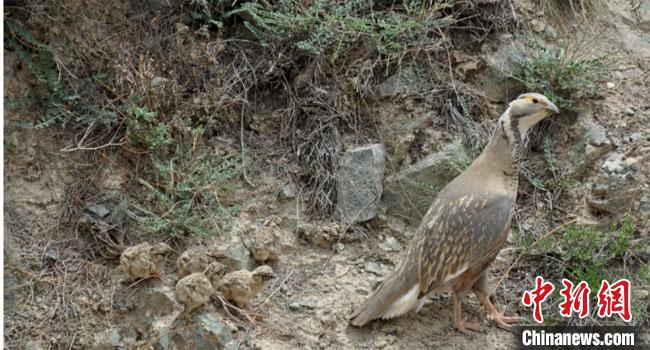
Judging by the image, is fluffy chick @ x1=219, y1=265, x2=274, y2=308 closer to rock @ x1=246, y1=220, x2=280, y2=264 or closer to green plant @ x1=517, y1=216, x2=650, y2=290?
rock @ x1=246, y1=220, x2=280, y2=264

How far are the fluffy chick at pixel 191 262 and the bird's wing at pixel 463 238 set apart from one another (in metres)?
1.29

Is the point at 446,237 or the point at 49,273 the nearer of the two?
the point at 446,237

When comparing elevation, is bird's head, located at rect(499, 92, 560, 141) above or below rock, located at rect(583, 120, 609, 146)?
above

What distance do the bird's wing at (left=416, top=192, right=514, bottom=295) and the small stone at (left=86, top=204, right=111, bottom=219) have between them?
→ 6.87ft

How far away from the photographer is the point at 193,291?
5180 mm

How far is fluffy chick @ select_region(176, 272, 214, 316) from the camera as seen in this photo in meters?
5.18

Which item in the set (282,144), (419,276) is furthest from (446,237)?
(282,144)

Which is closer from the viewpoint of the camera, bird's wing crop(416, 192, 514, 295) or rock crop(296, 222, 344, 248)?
bird's wing crop(416, 192, 514, 295)

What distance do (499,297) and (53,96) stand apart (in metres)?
3.33

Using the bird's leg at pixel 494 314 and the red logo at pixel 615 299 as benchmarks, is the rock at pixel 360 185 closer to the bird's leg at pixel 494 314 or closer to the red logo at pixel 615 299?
the bird's leg at pixel 494 314

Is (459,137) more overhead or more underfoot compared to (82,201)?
more overhead

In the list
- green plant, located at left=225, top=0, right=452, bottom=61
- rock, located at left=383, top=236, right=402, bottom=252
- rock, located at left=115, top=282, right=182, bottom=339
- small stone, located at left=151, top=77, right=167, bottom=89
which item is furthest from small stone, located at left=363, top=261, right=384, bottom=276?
small stone, located at left=151, top=77, right=167, bottom=89

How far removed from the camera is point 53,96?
6445mm

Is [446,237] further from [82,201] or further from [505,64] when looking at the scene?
[82,201]
